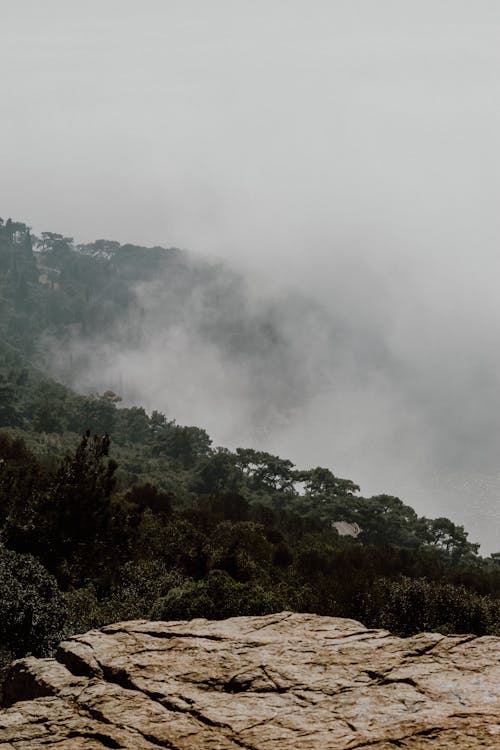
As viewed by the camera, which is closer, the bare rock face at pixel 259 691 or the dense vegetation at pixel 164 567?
the bare rock face at pixel 259 691

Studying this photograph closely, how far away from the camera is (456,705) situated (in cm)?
Result: 566

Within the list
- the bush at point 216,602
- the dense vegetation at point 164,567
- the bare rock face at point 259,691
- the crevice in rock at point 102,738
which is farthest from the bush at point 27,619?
the crevice in rock at point 102,738

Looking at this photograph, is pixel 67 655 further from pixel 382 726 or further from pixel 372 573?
pixel 372 573

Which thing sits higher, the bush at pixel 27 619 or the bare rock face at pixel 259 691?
the bare rock face at pixel 259 691

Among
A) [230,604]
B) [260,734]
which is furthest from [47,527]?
[260,734]

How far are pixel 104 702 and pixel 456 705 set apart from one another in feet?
14.0

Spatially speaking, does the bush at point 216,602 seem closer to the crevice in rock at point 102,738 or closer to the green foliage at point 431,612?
the green foliage at point 431,612

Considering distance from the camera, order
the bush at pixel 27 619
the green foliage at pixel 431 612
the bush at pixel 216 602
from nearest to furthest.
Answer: the bush at pixel 27 619, the bush at pixel 216 602, the green foliage at pixel 431 612

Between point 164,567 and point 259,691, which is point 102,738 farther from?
point 164,567

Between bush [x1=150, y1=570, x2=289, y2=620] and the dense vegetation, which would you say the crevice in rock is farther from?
bush [x1=150, y1=570, x2=289, y2=620]

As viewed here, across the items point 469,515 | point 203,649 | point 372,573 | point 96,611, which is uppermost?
point 469,515

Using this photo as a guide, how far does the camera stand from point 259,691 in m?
6.54

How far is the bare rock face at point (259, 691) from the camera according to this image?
17.9ft

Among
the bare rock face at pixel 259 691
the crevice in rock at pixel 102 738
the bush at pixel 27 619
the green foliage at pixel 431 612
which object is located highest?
the green foliage at pixel 431 612
